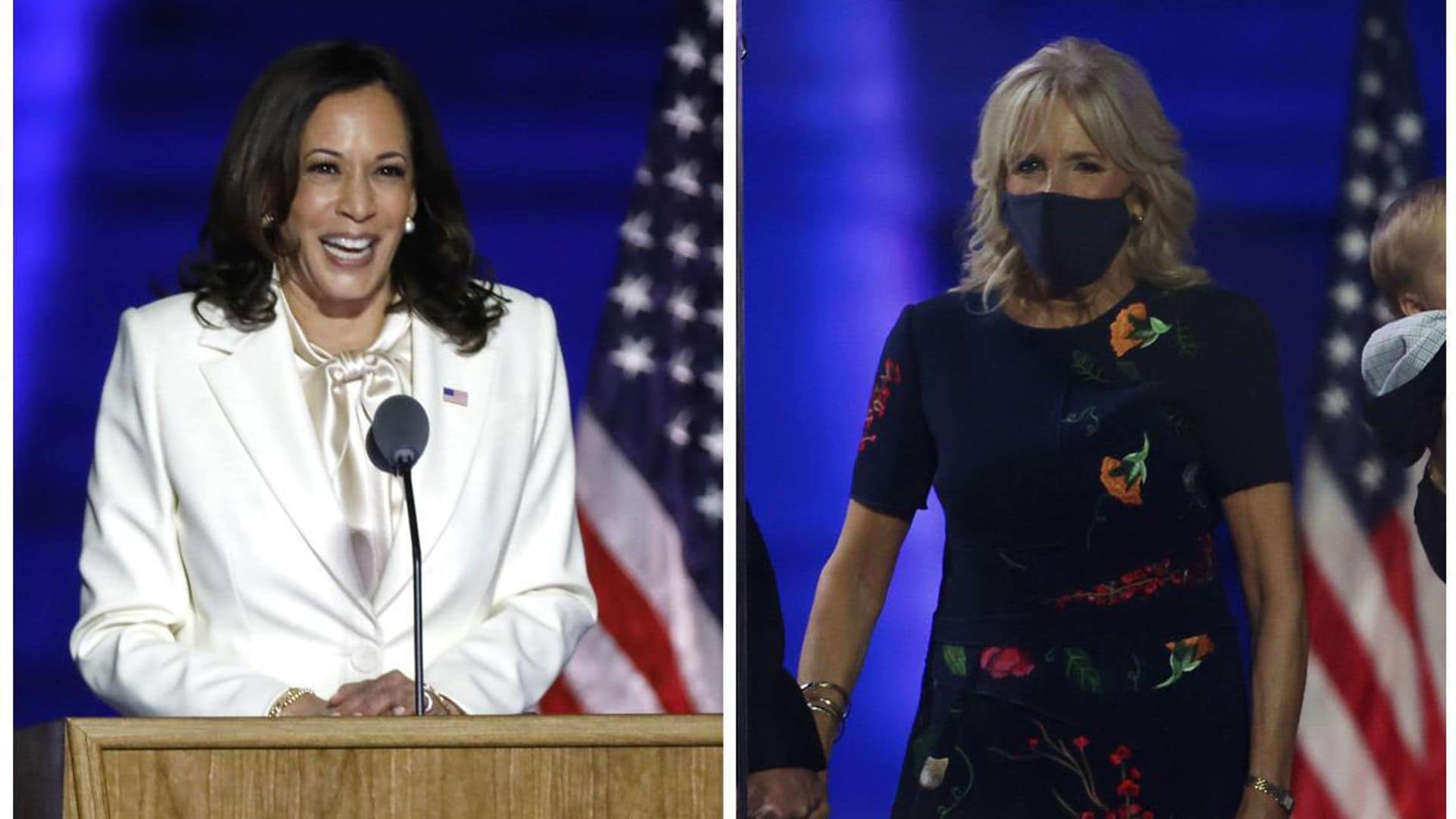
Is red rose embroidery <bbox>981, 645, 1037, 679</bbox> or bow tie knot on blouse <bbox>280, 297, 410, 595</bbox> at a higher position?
bow tie knot on blouse <bbox>280, 297, 410, 595</bbox>

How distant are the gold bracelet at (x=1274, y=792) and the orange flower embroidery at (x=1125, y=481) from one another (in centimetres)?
51

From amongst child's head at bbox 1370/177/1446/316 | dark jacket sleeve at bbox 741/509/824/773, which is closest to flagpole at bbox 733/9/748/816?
dark jacket sleeve at bbox 741/509/824/773

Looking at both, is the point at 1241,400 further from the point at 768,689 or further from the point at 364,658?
the point at 364,658

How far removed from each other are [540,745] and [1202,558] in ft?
3.90

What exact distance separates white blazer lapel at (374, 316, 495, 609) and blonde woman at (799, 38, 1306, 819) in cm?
68

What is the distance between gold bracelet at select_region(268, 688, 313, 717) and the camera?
3.47 metres

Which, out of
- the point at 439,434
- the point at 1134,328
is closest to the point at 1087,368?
the point at 1134,328

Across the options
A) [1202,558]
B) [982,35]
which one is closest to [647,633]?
[1202,558]

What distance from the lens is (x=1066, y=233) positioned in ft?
11.7

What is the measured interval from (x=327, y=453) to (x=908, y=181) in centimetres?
113

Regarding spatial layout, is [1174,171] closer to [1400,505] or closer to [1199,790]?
[1400,505]

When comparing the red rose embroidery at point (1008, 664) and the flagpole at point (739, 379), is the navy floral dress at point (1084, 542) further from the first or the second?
the flagpole at point (739, 379)

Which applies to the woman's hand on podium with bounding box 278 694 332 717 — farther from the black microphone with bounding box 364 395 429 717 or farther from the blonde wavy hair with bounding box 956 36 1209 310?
the blonde wavy hair with bounding box 956 36 1209 310

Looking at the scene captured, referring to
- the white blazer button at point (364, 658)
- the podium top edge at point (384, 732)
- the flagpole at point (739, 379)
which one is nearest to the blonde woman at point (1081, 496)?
the flagpole at point (739, 379)
